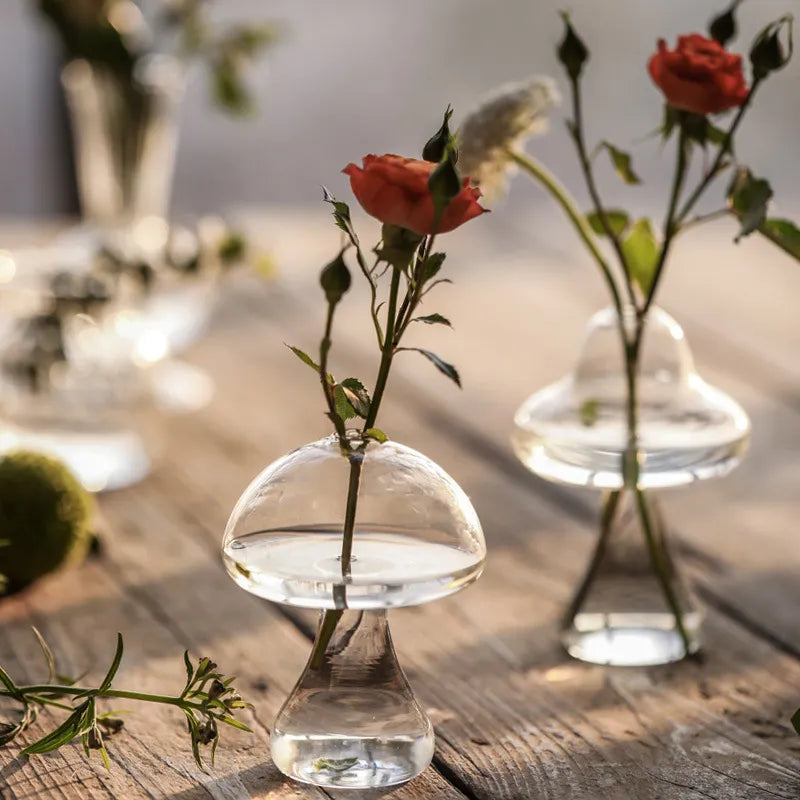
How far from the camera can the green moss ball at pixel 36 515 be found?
3.01ft

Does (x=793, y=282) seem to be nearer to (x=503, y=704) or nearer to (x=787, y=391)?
(x=787, y=391)

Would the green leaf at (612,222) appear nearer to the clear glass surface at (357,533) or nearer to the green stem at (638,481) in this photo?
the green stem at (638,481)

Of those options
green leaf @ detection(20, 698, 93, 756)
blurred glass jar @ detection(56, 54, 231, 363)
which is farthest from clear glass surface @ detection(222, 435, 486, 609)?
blurred glass jar @ detection(56, 54, 231, 363)

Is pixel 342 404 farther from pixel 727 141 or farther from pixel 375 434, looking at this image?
pixel 727 141

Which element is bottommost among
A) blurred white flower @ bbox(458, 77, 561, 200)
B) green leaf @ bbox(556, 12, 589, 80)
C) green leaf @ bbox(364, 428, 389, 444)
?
green leaf @ bbox(364, 428, 389, 444)

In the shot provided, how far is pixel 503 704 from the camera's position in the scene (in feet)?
2.68

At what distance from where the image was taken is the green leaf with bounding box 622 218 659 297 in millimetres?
849

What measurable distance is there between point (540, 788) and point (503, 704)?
0.11m

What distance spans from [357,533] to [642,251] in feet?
0.98

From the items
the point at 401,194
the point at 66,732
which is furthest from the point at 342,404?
the point at 66,732

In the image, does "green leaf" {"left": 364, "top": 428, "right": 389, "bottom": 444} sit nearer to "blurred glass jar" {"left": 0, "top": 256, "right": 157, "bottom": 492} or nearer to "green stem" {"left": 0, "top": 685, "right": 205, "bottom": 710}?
"green stem" {"left": 0, "top": 685, "right": 205, "bottom": 710}

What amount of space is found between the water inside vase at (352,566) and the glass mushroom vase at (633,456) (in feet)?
0.62

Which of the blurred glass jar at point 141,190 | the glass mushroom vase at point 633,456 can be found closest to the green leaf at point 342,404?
the glass mushroom vase at point 633,456

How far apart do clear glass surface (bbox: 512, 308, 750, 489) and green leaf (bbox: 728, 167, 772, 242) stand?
0.38 feet
